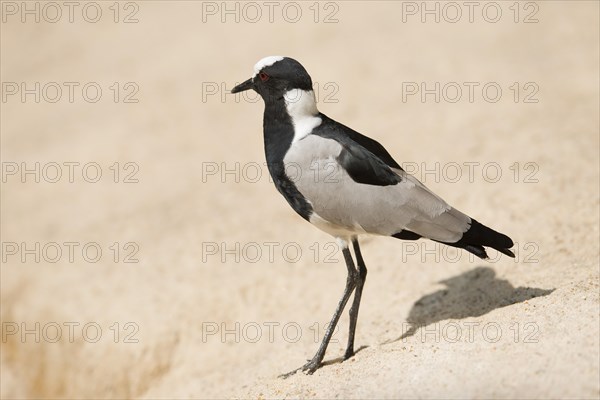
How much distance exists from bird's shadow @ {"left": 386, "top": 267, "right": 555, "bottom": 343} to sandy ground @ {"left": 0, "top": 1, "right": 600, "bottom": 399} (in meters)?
0.03

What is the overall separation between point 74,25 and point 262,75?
11.2 metres

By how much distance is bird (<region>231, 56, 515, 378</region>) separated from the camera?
511 cm

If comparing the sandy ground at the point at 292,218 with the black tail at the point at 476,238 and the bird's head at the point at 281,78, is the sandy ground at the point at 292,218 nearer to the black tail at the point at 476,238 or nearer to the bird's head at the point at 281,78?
the black tail at the point at 476,238

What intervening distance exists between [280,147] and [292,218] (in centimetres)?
320

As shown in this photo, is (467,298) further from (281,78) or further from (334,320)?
(281,78)

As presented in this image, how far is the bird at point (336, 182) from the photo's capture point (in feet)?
16.8

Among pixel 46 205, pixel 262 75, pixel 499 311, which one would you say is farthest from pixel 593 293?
pixel 46 205

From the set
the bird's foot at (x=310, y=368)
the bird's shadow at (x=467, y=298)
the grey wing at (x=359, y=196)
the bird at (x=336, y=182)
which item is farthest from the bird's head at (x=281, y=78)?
the bird's shadow at (x=467, y=298)

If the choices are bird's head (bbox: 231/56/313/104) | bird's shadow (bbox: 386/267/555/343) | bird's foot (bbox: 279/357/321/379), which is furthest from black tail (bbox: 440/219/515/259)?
bird's head (bbox: 231/56/313/104)

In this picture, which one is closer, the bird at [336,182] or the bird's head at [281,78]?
the bird at [336,182]

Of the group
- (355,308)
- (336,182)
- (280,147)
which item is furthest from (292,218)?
(336,182)

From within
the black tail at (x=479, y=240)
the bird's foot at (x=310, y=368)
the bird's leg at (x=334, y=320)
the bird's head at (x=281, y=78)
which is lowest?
the bird's foot at (x=310, y=368)

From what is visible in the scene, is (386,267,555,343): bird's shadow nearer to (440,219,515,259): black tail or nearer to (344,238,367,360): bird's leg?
(344,238,367,360): bird's leg

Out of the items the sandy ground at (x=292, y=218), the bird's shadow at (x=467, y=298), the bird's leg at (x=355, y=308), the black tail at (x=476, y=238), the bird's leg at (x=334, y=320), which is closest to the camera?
the sandy ground at (x=292, y=218)
